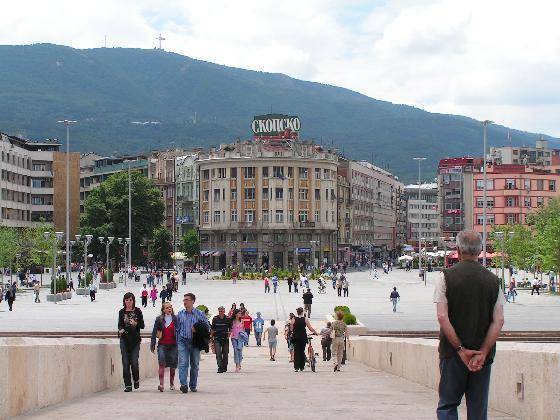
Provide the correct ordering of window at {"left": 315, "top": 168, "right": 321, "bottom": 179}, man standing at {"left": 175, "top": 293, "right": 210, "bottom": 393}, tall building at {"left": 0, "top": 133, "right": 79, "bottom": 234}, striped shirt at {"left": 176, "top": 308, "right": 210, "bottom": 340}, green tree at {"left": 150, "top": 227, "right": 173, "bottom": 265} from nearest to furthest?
man standing at {"left": 175, "top": 293, "right": 210, "bottom": 393}, striped shirt at {"left": 176, "top": 308, "right": 210, "bottom": 340}, tall building at {"left": 0, "top": 133, "right": 79, "bottom": 234}, green tree at {"left": 150, "top": 227, "right": 173, "bottom": 265}, window at {"left": 315, "top": 168, "right": 321, "bottom": 179}

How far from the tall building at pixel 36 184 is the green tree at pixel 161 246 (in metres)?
15.2

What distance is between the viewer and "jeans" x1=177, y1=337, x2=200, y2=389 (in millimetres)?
15699

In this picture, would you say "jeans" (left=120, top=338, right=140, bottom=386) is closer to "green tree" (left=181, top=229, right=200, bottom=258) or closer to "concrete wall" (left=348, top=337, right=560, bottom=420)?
"concrete wall" (left=348, top=337, right=560, bottom=420)

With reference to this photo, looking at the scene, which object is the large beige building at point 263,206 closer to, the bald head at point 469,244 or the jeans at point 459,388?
the bald head at point 469,244

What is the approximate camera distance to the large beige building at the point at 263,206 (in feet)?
481

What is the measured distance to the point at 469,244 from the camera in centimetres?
817

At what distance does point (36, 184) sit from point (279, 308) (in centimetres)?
9926

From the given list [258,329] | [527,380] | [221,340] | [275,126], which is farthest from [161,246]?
[527,380]

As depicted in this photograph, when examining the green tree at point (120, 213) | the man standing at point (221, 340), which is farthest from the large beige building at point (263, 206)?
the man standing at point (221, 340)

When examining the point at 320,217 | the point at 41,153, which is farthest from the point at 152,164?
the point at 320,217

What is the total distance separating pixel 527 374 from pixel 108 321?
4079 centimetres

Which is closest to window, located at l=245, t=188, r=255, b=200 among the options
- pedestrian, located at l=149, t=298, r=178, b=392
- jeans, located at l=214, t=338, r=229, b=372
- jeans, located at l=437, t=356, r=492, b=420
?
jeans, located at l=214, t=338, r=229, b=372

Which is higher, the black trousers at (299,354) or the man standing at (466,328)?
the man standing at (466,328)

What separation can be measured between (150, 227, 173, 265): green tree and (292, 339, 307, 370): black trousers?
396 feet
